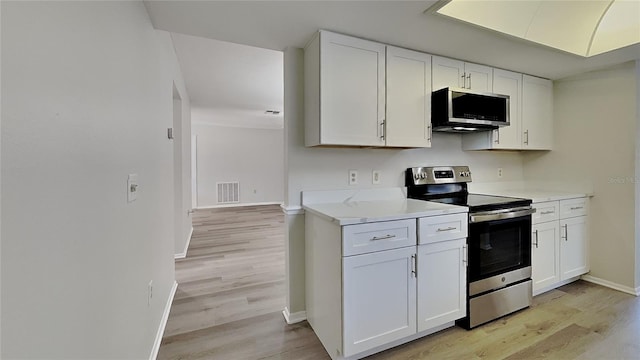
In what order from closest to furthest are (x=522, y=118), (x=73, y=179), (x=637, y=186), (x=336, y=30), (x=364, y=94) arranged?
(x=73, y=179) → (x=336, y=30) → (x=364, y=94) → (x=637, y=186) → (x=522, y=118)

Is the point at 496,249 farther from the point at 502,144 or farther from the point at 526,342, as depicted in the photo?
the point at 502,144

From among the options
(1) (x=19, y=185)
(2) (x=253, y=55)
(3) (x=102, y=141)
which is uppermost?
(2) (x=253, y=55)

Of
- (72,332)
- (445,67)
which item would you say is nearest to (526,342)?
(445,67)

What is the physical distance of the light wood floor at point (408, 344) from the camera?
5.86ft

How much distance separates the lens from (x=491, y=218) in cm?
206

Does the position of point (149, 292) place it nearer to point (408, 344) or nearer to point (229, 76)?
point (408, 344)

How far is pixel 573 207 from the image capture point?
2.67 m

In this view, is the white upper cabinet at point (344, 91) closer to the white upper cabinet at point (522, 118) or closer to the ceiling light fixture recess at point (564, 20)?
the ceiling light fixture recess at point (564, 20)

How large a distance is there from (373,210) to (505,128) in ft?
5.89

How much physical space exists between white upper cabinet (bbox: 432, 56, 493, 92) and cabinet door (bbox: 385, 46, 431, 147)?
104 millimetres

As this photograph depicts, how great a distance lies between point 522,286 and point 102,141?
295cm

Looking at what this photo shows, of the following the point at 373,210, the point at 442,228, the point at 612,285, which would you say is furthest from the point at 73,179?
the point at 612,285

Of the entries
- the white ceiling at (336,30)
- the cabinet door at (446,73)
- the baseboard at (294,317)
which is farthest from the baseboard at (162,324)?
the cabinet door at (446,73)

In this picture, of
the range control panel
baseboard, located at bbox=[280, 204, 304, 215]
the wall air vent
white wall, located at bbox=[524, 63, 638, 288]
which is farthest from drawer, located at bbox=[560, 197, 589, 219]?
the wall air vent
